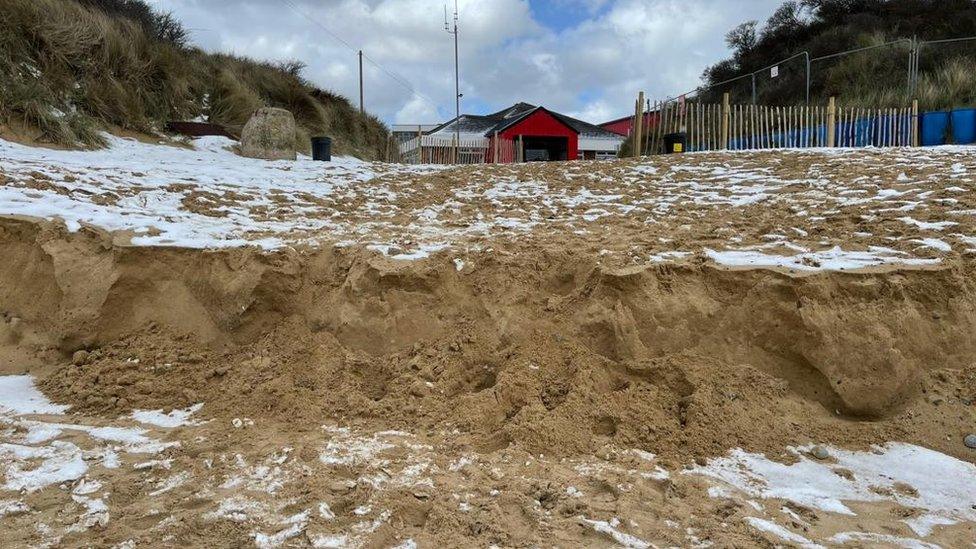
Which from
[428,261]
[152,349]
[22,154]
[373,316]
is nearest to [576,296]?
[428,261]

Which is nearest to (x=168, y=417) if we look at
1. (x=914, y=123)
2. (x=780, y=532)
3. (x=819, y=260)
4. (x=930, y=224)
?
(x=780, y=532)

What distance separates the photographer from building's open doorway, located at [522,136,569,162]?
31406 millimetres

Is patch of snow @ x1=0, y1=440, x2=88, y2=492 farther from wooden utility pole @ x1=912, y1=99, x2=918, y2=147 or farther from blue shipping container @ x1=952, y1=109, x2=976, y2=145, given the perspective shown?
blue shipping container @ x1=952, y1=109, x2=976, y2=145

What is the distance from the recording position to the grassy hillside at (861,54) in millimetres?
18203

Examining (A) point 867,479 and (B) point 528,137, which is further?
(B) point 528,137

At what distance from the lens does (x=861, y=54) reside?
24109mm

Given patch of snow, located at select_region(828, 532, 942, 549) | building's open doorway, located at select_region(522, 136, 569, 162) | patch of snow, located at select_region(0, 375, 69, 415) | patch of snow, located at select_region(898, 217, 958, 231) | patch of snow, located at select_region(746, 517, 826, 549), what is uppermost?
building's open doorway, located at select_region(522, 136, 569, 162)

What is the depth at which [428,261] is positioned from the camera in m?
4.32

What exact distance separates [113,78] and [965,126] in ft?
57.8

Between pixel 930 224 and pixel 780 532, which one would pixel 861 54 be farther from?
pixel 780 532

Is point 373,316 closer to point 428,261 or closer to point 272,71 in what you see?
point 428,261

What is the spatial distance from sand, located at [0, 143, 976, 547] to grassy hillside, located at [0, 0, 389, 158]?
551 centimetres

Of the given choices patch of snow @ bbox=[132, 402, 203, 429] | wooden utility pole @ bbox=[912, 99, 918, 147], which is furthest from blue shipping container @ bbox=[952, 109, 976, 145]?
patch of snow @ bbox=[132, 402, 203, 429]

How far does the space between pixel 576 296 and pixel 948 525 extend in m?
2.21
